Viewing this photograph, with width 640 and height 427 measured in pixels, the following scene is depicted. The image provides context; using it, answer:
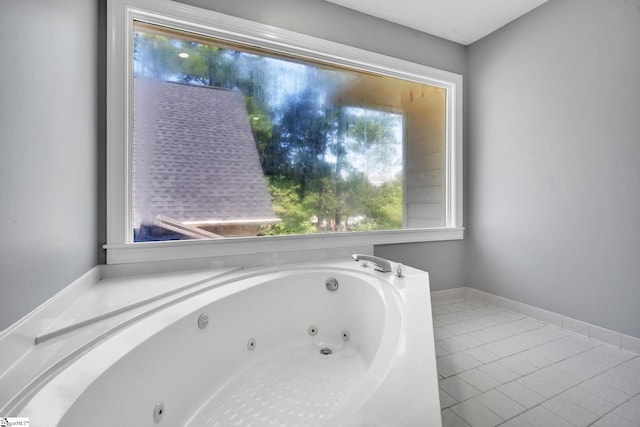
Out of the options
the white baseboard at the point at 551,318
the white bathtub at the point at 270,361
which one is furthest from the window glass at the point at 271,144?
the white baseboard at the point at 551,318

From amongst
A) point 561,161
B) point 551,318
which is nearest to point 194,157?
point 561,161

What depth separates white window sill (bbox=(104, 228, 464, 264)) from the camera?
1.64 meters

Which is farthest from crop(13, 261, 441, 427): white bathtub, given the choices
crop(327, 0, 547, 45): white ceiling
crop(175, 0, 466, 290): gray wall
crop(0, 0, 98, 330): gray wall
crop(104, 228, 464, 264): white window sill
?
crop(327, 0, 547, 45): white ceiling

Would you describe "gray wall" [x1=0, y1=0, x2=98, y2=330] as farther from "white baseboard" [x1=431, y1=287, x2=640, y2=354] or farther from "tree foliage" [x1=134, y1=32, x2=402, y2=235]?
"white baseboard" [x1=431, y1=287, x2=640, y2=354]

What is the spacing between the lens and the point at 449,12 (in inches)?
89.6

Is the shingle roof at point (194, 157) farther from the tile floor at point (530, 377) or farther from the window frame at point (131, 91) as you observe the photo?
the tile floor at point (530, 377)

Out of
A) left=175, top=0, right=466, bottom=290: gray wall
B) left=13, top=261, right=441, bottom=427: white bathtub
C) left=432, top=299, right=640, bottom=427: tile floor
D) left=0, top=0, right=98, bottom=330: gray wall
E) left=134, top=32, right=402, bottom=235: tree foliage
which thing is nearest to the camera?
left=13, top=261, right=441, bottom=427: white bathtub

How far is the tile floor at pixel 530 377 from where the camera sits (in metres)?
1.20

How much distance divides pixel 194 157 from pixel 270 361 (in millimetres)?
1306

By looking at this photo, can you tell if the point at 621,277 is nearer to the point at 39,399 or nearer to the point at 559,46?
the point at 559,46

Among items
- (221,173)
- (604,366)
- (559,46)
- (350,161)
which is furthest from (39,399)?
(559,46)

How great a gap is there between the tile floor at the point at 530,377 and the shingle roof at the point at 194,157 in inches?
57.7

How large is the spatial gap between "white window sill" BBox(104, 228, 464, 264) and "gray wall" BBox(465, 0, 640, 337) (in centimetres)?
60

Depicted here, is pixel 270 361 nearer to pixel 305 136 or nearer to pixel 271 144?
pixel 271 144
